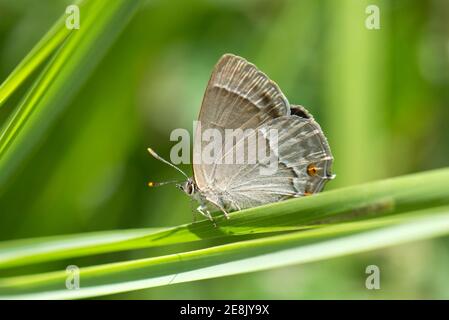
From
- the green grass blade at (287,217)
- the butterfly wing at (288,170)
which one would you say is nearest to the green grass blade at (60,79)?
the green grass blade at (287,217)

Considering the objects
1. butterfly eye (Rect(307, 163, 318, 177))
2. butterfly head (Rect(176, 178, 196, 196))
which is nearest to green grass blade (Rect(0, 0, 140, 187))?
butterfly head (Rect(176, 178, 196, 196))

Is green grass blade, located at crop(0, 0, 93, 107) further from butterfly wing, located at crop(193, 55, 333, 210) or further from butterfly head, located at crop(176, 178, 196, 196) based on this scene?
butterfly head, located at crop(176, 178, 196, 196)

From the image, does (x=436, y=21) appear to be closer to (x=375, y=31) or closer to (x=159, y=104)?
(x=375, y=31)

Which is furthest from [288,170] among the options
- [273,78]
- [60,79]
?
[60,79]

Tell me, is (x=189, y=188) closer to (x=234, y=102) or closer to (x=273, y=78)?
(x=234, y=102)
